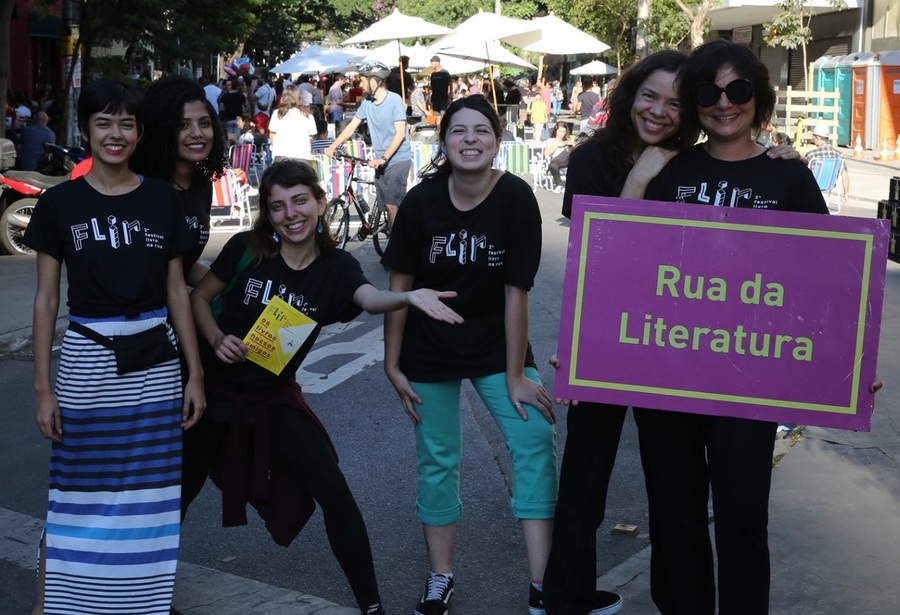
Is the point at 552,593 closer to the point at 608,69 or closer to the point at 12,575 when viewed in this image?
the point at 12,575

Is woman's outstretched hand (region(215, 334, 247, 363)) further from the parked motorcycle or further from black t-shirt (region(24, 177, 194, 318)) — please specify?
the parked motorcycle

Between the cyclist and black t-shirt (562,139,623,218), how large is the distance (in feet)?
27.3

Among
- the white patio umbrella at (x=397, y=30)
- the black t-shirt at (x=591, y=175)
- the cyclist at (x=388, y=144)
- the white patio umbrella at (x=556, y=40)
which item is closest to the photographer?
the black t-shirt at (x=591, y=175)

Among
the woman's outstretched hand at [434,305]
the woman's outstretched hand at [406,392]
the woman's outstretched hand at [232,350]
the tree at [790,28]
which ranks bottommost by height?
the woman's outstretched hand at [406,392]

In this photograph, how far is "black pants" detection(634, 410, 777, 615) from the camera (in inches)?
135

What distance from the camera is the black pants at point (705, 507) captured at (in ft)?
11.3

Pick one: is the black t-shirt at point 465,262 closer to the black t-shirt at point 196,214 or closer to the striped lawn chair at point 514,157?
the black t-shirt at point 196,214

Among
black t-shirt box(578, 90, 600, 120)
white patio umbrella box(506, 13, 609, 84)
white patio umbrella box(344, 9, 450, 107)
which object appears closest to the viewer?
white patio umbrella box(344, 9, 450, 107)

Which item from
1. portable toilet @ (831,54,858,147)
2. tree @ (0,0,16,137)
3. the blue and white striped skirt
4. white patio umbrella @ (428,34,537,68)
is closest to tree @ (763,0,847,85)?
portable toilet @ (831,54,858,147)

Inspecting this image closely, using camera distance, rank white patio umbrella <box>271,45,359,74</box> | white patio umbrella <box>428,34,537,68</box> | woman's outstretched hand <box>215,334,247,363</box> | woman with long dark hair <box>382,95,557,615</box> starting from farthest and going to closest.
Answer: white patio umbrella <box>271,45,359,74</box> < white patio umbrella <box>428,34,537,68</box> < woman with long dark hair <box>382,95,557,615</box> < woman's outstretched hand <box>215,334,247,363</box>

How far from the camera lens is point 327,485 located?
3.98m

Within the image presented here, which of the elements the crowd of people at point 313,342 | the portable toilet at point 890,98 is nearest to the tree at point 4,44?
the crowd of people at point 313,342

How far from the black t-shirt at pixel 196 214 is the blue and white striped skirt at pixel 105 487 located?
351 mm

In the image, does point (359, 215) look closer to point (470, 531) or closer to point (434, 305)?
point (470, 531)
